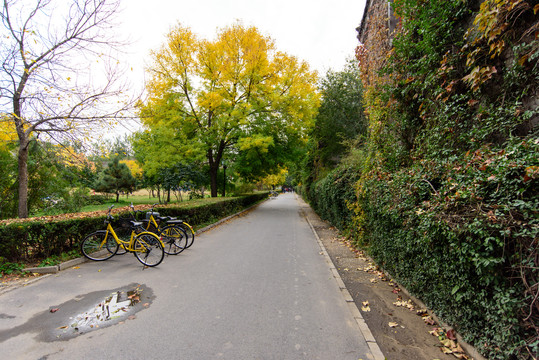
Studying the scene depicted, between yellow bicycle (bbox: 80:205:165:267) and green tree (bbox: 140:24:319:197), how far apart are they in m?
9.69

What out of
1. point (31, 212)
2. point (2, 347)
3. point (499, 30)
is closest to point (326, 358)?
point (2, 347)

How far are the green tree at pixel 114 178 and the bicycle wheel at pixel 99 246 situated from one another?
28712 mm

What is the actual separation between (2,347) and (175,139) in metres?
14.5

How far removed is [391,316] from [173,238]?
554 centimetres

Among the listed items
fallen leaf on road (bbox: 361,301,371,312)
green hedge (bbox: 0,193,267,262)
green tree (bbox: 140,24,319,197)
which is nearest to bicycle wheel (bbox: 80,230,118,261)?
green hedge (bbox: 0,193,267,262)

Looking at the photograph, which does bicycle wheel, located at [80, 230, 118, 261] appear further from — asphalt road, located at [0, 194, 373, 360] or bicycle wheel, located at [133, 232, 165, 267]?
bicycle wheel, located at [133, 232, 165, 267]

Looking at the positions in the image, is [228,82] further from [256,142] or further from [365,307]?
[365,307]

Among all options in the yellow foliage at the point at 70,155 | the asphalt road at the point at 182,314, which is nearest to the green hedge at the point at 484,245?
the asphalt road at the point at 182,314

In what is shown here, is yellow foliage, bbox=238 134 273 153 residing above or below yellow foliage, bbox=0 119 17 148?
above

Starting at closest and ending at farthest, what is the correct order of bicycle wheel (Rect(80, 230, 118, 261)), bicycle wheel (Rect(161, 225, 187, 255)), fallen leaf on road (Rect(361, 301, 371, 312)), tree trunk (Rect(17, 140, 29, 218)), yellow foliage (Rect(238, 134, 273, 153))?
fallen leaf on road (Rect(361, 301, 371, 312)) < bicycle wheel (Rect(80, 230, 118, 261)) < bicycle wheel (Rect(161, 225, 187, 255)) < tree trunk (Rect(17, 140, 29, 218)) < yellow foliage (Rect(238, 134, 273, 153))

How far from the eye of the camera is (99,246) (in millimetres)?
5945

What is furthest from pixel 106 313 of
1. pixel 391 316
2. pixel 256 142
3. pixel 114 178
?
pixel 114 178

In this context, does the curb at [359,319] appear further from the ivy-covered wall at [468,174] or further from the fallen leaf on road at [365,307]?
the ivy-covered wall at [468,174]

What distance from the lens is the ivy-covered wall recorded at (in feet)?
6.89
